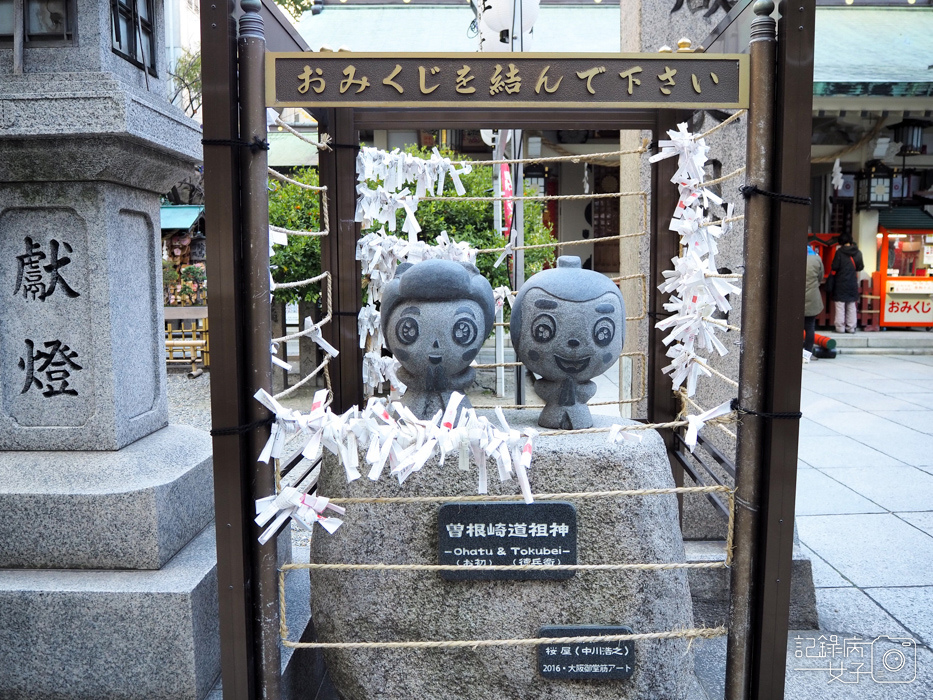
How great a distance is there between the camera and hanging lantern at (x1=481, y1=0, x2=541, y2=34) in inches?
229

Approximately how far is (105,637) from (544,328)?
1.83m

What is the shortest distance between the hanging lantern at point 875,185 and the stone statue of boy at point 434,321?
1324 cm

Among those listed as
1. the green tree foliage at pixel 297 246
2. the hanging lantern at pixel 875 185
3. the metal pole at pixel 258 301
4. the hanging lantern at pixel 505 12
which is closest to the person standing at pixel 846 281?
the hanging lantern at pixel 875 185

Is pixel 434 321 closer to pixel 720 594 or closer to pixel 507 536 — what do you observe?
pixel 507 536

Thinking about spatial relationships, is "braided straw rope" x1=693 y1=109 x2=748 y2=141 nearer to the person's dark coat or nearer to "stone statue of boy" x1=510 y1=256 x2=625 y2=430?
"stone statue of boy" x1=510 y1=256 x2=625 y2=430

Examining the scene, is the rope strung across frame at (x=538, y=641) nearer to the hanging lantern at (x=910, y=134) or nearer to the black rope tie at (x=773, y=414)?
the black rope tie at (x=773, y=414)

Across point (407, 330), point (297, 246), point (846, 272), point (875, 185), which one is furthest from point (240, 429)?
point (875, 185)

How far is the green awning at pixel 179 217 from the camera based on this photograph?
43.4 feet

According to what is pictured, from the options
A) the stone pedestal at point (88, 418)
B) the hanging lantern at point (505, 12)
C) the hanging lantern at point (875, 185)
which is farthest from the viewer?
the hanging lantern at point (875, 185)

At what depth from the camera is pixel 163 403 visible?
322cm

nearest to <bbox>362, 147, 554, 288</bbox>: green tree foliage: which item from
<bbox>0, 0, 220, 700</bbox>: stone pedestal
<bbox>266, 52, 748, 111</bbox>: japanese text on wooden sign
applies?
<bbox>0, 0, 220, 700</bbox>: stone pedestal

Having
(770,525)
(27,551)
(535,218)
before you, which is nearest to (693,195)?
(770,525)

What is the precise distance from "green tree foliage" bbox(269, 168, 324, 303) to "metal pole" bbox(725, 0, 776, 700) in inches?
244

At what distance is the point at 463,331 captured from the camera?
237 centimetres
